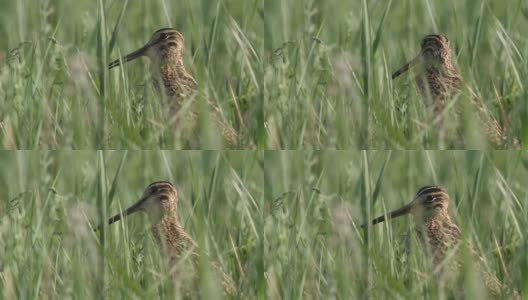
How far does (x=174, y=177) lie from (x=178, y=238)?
285mm

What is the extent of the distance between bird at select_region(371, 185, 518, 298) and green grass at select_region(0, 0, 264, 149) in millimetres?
801

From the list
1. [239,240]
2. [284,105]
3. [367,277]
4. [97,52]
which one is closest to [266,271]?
[239,240]

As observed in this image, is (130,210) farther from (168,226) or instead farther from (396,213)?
(396,213)

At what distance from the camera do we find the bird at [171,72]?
446 centimetres

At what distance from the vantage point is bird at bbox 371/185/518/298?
4422mm

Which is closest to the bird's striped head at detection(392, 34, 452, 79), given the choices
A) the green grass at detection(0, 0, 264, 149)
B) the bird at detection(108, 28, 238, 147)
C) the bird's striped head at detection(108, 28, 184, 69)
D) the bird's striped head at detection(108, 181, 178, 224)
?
the green grass at detection(0, 0, 264, 149)

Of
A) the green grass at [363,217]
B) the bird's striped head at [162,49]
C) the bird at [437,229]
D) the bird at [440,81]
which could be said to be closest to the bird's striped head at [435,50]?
the bird at [440,81]

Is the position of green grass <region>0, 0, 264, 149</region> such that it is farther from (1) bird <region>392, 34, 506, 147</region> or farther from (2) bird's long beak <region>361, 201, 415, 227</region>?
(1) bird <region>392, 34, 506, 147</region>

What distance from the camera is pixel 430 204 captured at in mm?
4418

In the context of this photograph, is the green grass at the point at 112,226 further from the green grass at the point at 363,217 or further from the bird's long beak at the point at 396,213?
the bird's long beak at the point at 396,213

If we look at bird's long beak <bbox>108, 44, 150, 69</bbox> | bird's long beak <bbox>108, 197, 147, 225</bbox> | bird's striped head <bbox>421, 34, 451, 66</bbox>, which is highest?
bird's long beak <bbox>108, 44, 150, 69</bbox>

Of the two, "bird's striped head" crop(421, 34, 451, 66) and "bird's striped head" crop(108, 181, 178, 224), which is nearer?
"bird's striped head" crop(108, 181, 178, 224)

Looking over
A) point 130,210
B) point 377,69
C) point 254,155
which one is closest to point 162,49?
point 254,155

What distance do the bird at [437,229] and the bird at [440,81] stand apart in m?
0.39
